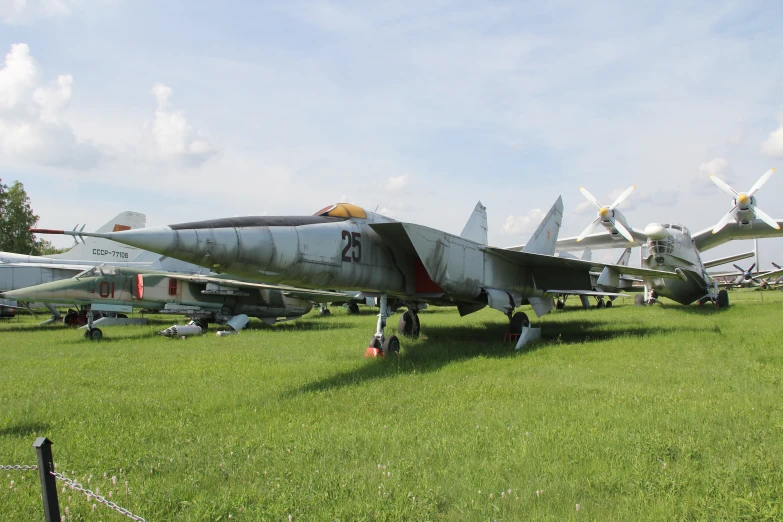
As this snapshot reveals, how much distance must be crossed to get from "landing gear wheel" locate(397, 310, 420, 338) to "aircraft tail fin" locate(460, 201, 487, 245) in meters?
2.83

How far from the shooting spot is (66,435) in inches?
195

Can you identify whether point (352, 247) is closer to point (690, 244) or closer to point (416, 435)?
point (416, 435)

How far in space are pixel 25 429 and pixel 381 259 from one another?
18.6 ft

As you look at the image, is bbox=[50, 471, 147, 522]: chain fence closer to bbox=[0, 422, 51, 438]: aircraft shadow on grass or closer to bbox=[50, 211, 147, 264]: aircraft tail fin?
bbox=[0, 422, 51, 438]: aircraft shadow on grass

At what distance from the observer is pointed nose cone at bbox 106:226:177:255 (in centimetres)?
537

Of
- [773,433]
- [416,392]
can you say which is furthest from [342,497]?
[773,433]

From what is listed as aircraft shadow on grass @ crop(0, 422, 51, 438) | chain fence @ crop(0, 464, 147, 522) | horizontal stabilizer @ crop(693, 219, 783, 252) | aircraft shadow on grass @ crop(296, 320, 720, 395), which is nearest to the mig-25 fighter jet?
aircraft shadow on grass @ crop(296, 320, 720, 395)

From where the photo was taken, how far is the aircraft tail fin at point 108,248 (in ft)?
82.6

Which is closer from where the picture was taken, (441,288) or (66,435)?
(66,435)

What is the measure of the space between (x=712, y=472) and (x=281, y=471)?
10.3 feet

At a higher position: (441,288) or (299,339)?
(441,288)

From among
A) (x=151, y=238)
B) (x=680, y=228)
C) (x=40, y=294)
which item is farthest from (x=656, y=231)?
(x=40, y=294)

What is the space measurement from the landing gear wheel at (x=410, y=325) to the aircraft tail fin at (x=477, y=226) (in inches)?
112

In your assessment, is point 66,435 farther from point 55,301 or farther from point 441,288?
point 55,301
